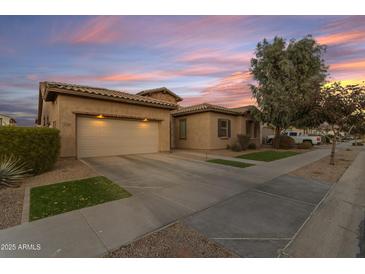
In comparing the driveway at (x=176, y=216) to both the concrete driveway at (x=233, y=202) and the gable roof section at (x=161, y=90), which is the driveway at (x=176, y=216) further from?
the gable roof section at (x=161, y=90)

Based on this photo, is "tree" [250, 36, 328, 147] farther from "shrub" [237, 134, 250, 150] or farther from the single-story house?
"shrub" [237, 134, 250, 150]

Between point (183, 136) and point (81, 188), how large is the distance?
13.2 m

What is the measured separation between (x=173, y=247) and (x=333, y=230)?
286cm

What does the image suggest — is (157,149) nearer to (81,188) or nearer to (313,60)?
(81,188)

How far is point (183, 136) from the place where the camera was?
18.0m

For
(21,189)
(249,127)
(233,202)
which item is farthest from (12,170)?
(249,127)

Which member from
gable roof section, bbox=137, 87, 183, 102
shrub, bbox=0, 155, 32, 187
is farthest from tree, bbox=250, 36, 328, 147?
shrub, bbox=0, 155, 32, 187

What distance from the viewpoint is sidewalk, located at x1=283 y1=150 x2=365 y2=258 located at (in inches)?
105

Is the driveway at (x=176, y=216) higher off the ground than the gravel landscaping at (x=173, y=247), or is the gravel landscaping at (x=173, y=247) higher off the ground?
the driveway at (x=176, y=216)

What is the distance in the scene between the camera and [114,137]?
11312mm

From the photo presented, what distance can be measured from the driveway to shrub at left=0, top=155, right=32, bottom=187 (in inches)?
121

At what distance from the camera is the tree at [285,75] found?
17391 mm

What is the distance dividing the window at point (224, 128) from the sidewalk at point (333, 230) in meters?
11.8

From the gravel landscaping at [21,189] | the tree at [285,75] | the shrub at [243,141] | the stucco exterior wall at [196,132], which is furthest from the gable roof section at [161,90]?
the gravel landscaping at [21,189]
